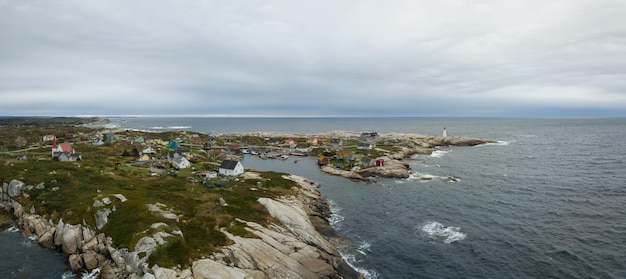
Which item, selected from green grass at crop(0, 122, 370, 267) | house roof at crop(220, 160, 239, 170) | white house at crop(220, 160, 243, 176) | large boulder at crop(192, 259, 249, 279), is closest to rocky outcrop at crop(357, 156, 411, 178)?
green grass at crop(0, 122, 370, 267)

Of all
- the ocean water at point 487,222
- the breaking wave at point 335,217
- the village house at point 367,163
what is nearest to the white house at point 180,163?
the ocean water at point 487,222

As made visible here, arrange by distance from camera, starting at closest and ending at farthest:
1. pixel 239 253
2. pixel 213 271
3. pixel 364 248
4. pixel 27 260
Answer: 1. pixel 213 271
2. pixel 239 253
3. pixel 27 260
4. pixel 364 248

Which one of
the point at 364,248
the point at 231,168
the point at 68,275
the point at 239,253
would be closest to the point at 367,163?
the point at 231,168

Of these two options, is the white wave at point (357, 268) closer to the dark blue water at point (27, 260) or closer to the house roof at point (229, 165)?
the dark blue water at point (27, 260)

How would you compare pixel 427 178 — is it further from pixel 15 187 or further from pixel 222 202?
pixel 15 187

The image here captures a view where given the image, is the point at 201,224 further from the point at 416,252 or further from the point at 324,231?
the point at 416,252

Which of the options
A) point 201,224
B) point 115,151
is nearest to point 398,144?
point 115,151

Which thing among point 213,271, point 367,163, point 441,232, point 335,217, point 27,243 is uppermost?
point 213,271

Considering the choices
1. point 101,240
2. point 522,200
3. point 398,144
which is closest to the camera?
point 101,240
